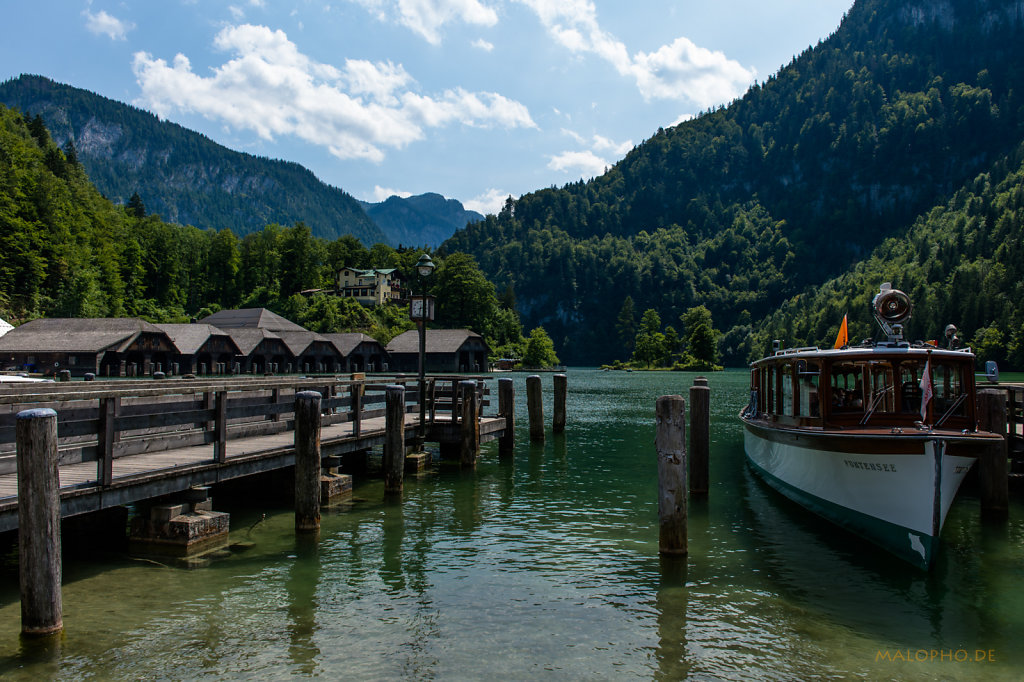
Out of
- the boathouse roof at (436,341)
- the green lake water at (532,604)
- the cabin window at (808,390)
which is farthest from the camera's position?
the boathouse roof at (436,341)

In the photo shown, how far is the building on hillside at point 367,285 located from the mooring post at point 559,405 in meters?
113

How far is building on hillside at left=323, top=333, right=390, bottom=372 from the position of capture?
331ft

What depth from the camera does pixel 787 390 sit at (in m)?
16.2

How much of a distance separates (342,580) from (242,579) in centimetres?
146

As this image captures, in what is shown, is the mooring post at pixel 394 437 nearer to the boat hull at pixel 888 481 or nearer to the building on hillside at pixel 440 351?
the boat hull at pixel 888 481

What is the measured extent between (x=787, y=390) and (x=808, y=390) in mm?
1294

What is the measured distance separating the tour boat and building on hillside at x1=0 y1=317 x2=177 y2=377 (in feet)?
218

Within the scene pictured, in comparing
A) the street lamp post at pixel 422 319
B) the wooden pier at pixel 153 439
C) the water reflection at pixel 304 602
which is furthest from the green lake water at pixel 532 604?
the street lamp post at pixel 422 319

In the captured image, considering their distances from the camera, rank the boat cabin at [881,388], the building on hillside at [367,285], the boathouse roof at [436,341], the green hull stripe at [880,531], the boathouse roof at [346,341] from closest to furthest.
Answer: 1. the green hull stripe at [880,531]
2. the boat cabin at [881,388]
3. the boathouse roof at [346,341]
4. the boathouse roof at [436,341]
5. the building on hillside at [367,285]

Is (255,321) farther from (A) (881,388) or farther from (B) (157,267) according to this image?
(A) (881,388)

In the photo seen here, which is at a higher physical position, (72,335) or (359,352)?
(72,335)

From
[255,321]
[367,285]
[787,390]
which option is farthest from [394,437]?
[367,285]

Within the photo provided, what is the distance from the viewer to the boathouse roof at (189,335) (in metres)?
82.0

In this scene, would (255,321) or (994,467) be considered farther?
(255,321)
